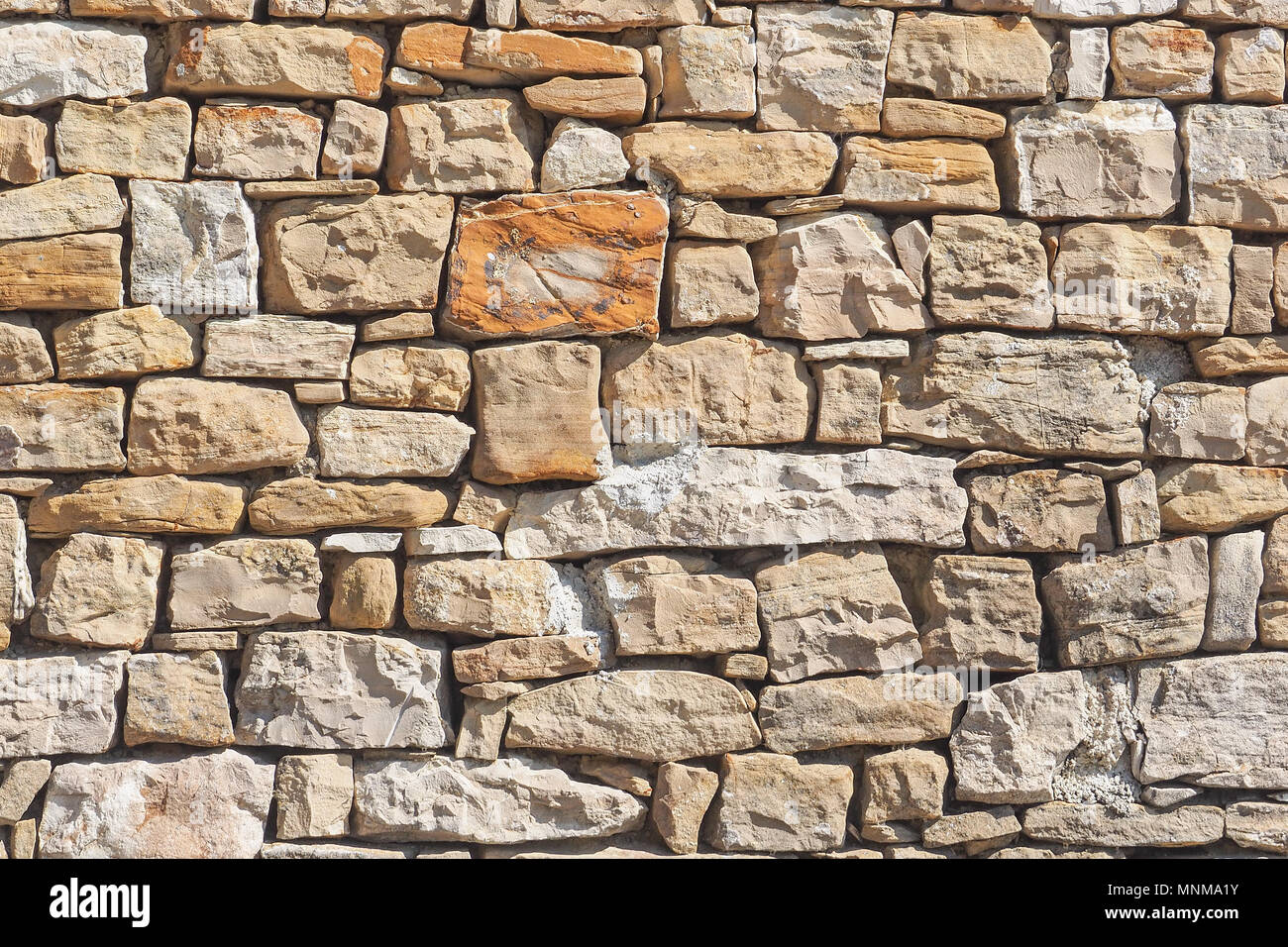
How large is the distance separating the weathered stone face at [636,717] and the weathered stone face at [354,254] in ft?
3.52

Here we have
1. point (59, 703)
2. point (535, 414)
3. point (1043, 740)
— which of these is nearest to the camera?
point (59, 703)

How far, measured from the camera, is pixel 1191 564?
285 cm

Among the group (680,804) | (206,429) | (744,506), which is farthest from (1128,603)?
(206,429)

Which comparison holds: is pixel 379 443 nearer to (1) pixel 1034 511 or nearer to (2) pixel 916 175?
(2) pixel 916 175

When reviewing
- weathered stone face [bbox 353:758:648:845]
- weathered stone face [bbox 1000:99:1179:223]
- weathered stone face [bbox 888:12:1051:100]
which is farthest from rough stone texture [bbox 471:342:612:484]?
weathered stone face [bbox 1000:99:1179:223]

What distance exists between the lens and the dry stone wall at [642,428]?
262cm

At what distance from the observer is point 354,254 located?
267 cm

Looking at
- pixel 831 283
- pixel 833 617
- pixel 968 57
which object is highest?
pixel 968 57

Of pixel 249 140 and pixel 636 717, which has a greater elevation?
pixel 249 140

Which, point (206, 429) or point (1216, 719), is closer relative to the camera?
point (206, 429)

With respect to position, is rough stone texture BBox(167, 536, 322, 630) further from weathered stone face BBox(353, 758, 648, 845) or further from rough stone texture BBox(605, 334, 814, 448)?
rough stone texture BBox(605, 334, 814, 448)

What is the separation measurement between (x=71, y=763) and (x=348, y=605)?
778mm

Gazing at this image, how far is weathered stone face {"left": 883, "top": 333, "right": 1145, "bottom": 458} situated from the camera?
2807 millimetres

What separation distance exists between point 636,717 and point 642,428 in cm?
74
